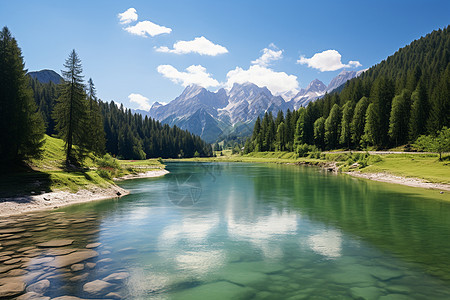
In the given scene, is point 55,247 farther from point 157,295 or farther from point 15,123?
point 15,123

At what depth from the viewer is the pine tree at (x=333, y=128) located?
125 meters

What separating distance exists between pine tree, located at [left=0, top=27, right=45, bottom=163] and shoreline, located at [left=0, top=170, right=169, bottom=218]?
30.2ft

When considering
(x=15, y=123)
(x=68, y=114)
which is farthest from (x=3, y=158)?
(x=68, y=114)

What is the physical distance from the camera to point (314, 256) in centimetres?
1455

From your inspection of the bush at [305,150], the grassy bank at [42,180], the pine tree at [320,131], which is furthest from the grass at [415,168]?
the pine tree at [320,131]

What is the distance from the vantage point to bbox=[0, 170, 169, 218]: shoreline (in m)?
23.3

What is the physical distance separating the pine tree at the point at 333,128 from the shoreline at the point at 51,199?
11201 centimetres

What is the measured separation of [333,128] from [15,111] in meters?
123

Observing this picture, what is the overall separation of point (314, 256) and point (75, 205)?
25.3 meters

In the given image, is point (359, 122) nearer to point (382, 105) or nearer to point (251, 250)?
point (382, 105)

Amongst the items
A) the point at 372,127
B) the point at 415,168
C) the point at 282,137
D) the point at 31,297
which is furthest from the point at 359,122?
the point at 31,297

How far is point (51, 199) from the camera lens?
27172 mm

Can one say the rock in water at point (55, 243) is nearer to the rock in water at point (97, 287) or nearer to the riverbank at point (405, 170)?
the rock in water at point (97, 287)

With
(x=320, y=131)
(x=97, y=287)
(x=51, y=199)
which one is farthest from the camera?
(x=320, y=131)
